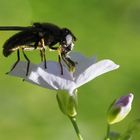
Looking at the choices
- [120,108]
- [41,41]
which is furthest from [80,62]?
[120,108]

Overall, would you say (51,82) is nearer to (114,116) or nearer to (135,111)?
→ (114,116)

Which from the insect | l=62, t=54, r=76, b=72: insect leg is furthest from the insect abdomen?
l=62, t=54, r=76, b=72: insect leg

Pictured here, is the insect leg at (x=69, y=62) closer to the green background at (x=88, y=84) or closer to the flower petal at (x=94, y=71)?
the flower petal at (x=94, y=71)

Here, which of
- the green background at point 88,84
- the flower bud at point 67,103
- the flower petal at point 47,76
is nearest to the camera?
the flower petal at point 47,76

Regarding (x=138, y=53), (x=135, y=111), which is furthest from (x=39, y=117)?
(x=138, y=53)

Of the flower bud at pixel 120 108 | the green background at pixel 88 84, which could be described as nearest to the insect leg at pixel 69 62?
the flower bud at pixel 120 108

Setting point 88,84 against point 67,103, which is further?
point 88,84

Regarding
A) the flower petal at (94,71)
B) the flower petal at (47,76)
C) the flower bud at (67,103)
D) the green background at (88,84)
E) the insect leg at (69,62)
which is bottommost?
→ the green background at (88,84)

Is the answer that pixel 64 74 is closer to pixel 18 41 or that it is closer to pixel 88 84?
pixel 18 41
